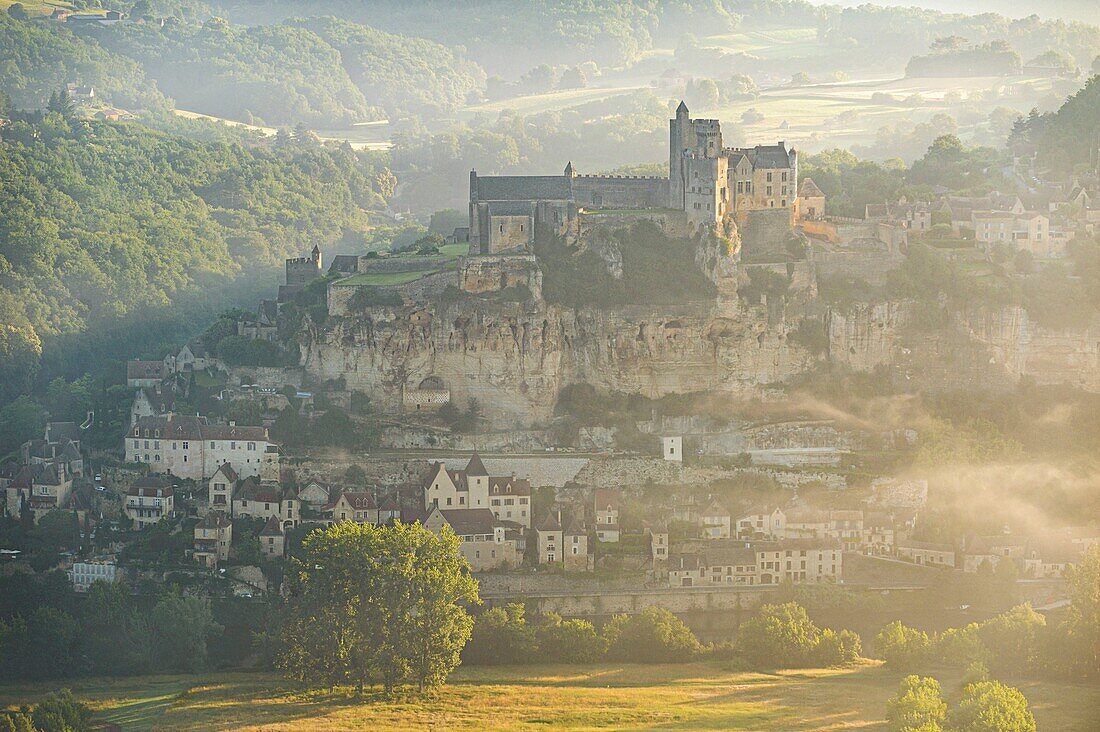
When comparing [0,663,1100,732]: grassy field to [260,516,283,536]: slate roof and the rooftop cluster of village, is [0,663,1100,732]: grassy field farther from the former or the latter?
[260,516,283,536]: slate roof

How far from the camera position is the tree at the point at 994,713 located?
1612 inches

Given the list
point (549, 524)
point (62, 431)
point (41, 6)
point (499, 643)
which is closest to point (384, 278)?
point (62, 431)

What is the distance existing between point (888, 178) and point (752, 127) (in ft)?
103

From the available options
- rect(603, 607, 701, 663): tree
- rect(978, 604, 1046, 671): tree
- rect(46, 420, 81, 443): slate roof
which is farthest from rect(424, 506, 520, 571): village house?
rect(46, 420, 81, 443): slate roof

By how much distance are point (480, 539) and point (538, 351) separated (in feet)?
21.3

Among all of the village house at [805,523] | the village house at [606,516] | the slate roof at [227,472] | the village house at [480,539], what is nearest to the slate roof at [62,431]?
the slate roof at [227,472]

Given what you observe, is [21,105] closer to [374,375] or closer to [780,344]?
[374,375]

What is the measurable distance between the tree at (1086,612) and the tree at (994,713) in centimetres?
394

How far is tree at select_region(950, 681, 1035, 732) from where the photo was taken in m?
40.9

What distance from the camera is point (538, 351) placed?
55.9 m

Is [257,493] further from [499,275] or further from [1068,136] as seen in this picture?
[1068,136]

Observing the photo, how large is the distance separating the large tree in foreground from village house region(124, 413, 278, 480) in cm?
686

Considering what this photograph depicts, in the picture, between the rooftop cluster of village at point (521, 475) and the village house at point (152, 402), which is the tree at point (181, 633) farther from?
the village house at point (152, 402)

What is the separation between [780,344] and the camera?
56875mm
